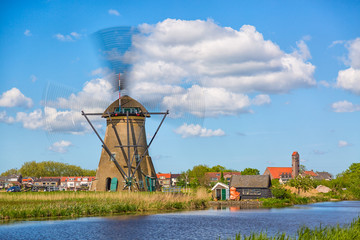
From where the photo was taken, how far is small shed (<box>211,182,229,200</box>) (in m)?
53.8

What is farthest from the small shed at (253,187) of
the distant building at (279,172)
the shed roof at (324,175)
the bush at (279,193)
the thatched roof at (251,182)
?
the shed roof at (324,175)

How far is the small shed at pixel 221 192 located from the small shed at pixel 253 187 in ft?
2.88

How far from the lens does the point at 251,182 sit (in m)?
53.6

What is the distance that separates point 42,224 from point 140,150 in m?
20.6

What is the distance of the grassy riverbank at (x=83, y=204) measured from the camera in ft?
94.3

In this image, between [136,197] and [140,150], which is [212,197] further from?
[136,197]

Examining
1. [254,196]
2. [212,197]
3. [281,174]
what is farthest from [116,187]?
[281,174]

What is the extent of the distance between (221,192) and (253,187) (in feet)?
11.9

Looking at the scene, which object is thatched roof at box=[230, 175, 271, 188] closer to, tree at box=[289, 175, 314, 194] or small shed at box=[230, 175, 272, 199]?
small shed at box=[230, 175, 272, 199]

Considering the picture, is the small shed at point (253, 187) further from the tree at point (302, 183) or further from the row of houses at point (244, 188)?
the tree at point (302, 183)

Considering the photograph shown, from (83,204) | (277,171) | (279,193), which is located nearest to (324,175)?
(277,171)

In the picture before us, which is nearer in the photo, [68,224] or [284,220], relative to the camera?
[68,224]

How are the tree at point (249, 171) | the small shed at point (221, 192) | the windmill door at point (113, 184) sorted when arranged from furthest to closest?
the tree at point (249, 171)
the small shed at point (221, 192)
the windmill door at point (113, 184)

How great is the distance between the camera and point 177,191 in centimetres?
4584
